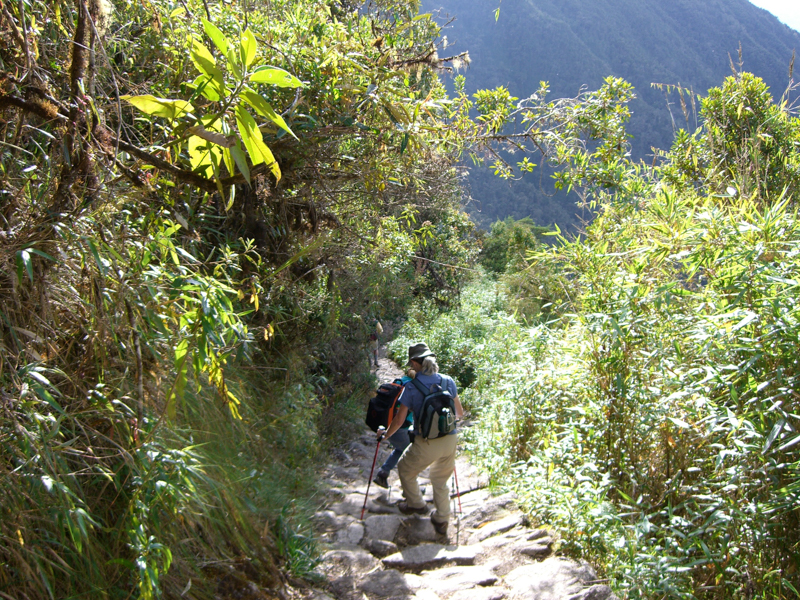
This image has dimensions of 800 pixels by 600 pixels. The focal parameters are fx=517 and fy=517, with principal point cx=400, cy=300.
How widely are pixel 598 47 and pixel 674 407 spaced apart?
261 feet

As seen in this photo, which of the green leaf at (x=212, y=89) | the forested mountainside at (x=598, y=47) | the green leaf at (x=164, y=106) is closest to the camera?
the green leaf at (x=212, y=89)

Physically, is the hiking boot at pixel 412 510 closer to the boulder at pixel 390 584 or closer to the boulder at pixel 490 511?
the boulder at pixel 490 511

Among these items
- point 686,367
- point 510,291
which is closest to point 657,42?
point 510,291

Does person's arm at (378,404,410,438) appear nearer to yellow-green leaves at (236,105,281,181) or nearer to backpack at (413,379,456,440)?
backpack at (413,379,456,440)

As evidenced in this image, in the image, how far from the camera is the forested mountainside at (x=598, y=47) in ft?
191

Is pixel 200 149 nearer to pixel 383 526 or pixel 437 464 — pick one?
pixel 437 464

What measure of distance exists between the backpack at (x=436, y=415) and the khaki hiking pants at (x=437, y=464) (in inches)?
4.2

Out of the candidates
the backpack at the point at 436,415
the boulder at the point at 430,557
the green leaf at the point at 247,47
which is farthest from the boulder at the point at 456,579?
the green leaf at the point at 247,47

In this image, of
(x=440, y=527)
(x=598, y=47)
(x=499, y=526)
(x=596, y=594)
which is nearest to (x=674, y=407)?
(x=596, y=594)

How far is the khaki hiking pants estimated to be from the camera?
14.7 feet

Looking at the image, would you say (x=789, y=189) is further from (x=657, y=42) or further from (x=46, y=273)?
(x=657, y=42)

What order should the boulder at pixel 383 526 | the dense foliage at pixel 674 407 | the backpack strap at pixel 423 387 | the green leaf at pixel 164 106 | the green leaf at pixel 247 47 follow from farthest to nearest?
the backpack strap at pixel 423 387 → the boulder at pixel 383 526 → the dense foliage at pixel 674 407 → the green leaf at pixel 164 106 → the green leaf at pixel 247 47

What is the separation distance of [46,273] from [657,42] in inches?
3239

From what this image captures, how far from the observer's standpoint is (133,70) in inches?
162
